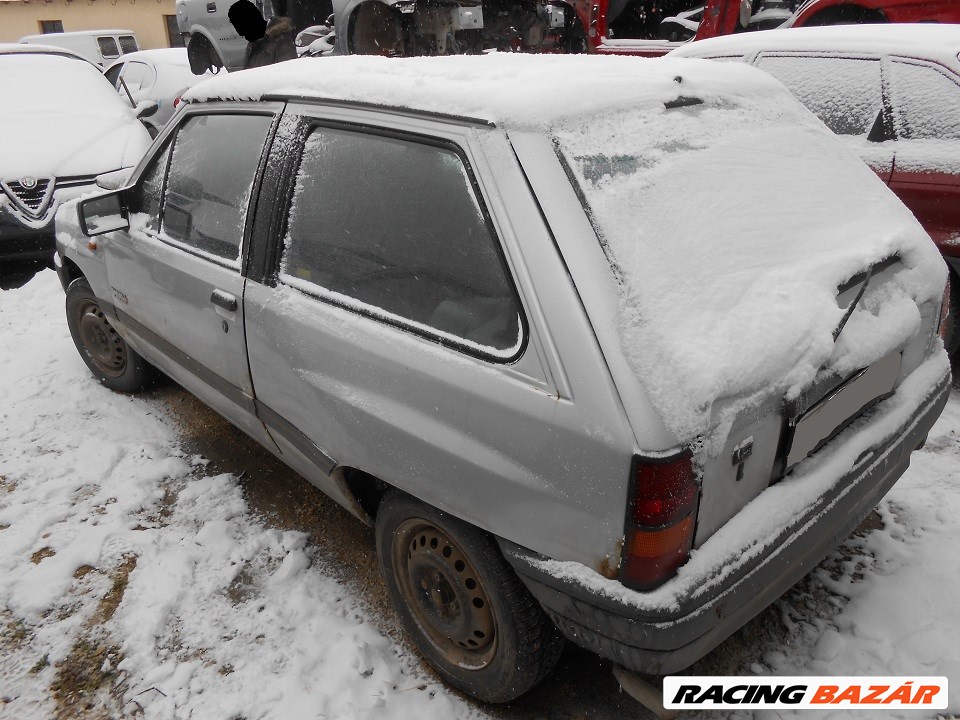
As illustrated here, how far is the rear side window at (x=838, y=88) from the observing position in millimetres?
3643

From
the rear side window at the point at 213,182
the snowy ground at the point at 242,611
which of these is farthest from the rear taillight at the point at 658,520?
the rear side window at the point at 213,182

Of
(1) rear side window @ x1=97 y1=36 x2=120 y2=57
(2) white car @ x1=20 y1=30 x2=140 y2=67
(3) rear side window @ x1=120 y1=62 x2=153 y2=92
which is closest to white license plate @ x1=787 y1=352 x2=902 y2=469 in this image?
(3) rear side window @ x1=120 y1=62 x2=153 y2=92

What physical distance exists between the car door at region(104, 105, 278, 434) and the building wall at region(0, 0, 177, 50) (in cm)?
2372

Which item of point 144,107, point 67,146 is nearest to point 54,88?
point 144,107

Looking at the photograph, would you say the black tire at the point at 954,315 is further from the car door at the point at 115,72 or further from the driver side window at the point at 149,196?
the car door at the point at 115,72

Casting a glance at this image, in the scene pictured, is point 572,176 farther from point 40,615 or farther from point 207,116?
point 40,615

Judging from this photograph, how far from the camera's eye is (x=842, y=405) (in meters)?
1.91

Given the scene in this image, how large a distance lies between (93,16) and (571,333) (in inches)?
1128

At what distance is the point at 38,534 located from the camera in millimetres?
2902

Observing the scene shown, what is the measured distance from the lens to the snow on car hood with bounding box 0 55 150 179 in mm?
5895

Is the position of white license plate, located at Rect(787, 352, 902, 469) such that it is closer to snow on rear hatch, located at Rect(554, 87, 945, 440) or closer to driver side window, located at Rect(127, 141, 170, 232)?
snow on rear hatch, located at Rect(554, 87, 945, 440)

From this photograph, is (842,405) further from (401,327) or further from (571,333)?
(401,327)

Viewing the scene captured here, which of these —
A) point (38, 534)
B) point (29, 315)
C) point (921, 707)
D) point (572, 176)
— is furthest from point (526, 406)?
point (29, 315)

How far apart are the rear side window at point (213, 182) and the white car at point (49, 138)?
3.52 metres
